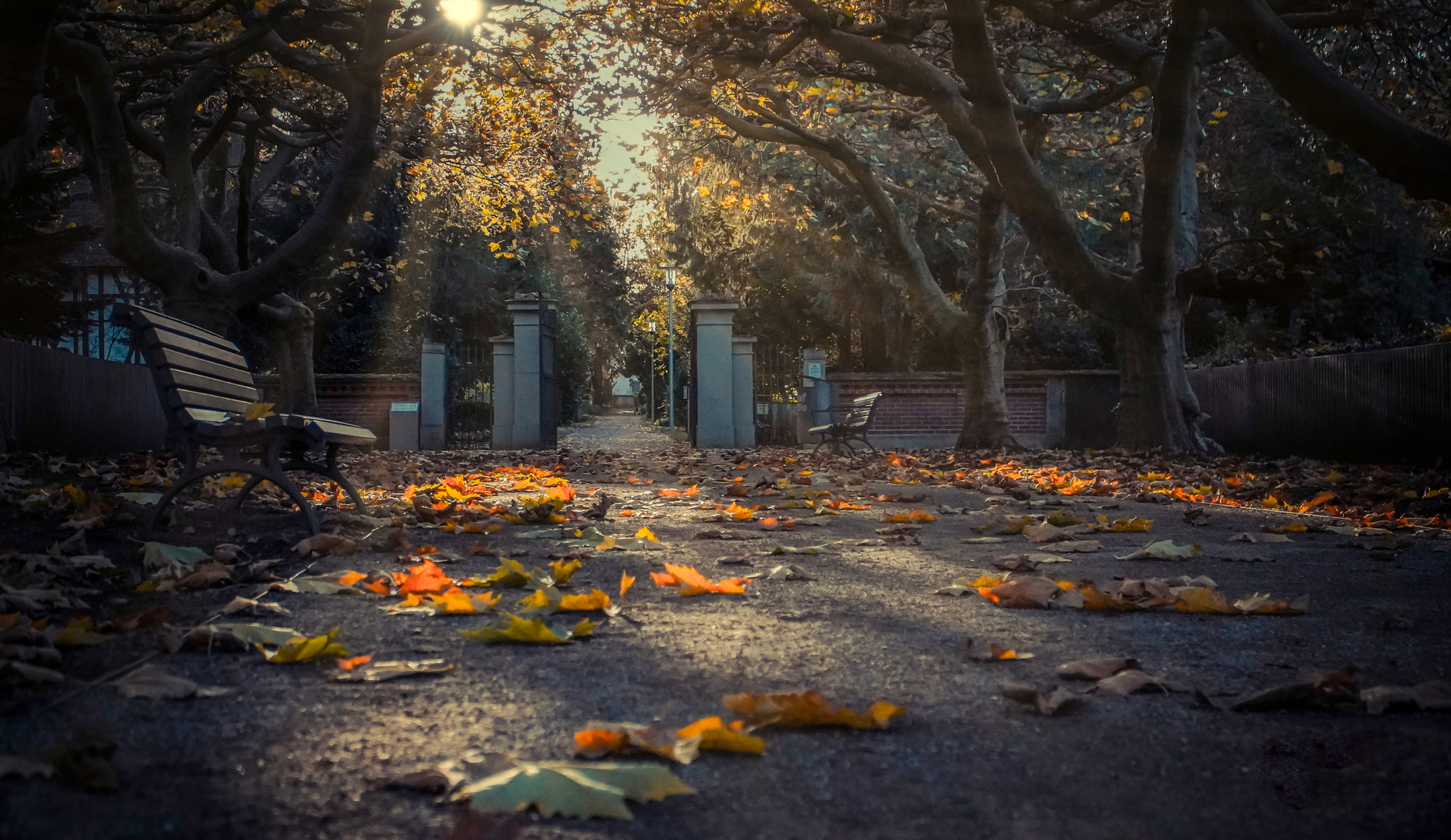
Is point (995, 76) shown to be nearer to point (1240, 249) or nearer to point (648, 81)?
point (648, 81)

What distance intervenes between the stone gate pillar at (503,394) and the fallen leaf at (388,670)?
55.4 ft

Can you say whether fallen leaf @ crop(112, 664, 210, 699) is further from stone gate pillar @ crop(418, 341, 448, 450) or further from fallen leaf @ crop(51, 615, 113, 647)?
stone gate pillar @ crop(418, 341, 448, 450)

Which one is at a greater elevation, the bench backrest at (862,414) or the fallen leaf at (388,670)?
the bench backrest at (862,414)

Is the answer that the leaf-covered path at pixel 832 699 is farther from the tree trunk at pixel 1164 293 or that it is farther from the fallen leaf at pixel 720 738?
the tree trunk at pixel 1164 293

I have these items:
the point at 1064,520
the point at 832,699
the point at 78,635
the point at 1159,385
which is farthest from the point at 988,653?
the point at 1159,385

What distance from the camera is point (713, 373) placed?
779 inches

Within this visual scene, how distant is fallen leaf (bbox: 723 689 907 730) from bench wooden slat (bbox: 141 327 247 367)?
3852mm

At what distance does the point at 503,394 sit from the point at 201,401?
1447 centimetres

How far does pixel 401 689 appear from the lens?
2.44 meters

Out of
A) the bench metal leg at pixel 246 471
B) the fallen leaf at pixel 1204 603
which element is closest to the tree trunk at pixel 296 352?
the bench metal leg at pixel 246 471

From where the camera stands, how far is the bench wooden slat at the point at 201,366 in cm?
490

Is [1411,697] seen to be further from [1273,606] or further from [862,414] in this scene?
[862,414]

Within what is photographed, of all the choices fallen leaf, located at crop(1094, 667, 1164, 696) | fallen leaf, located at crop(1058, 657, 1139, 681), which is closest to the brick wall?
fallen leaf, located at crop(1058, 657, 1139, 681)

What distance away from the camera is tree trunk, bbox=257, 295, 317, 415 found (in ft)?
48.2
